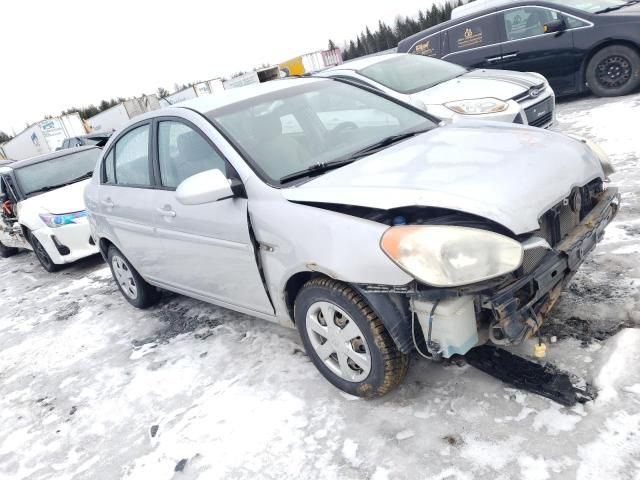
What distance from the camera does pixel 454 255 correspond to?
206cm

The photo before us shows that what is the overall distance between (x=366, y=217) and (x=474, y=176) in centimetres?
55

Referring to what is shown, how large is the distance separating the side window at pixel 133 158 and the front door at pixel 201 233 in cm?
23

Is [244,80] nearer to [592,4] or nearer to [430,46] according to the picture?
[430,46]

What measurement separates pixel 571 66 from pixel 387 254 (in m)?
7.50

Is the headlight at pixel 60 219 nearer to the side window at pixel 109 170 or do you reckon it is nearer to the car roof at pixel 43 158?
the car roof at pixel 43 158

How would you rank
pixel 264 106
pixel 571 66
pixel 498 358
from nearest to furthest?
pixel 498 358
pixel 264 106
pixel 571 66

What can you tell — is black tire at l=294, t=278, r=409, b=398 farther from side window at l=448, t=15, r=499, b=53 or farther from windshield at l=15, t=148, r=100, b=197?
side window at l=448, t=15, r=499, b=53

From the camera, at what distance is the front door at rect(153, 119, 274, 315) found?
2961mm

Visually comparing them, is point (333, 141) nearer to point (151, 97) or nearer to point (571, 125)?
point (571, 125)

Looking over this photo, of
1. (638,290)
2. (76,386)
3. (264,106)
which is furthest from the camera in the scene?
(76,386)

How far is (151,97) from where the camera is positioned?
33.0 meters

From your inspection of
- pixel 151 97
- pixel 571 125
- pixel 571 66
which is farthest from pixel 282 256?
pixel 151 97

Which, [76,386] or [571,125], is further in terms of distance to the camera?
[571,125]

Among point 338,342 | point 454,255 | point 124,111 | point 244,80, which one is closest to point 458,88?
point 338,342
